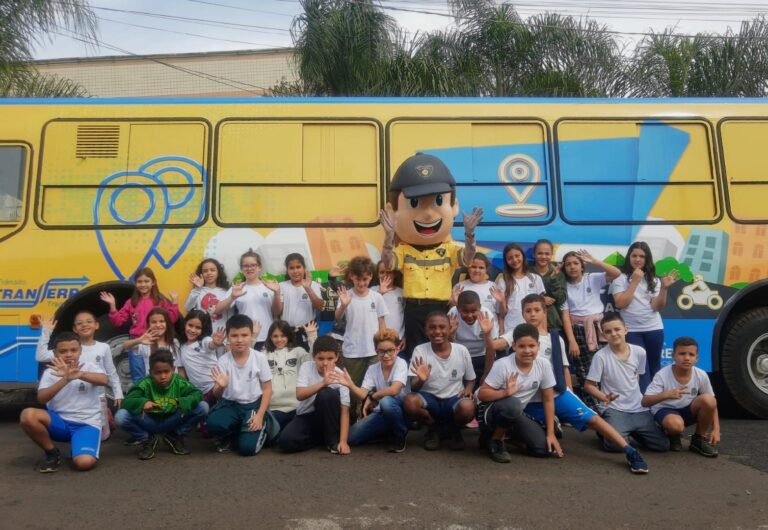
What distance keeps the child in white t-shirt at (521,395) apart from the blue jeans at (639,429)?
495 millimetres

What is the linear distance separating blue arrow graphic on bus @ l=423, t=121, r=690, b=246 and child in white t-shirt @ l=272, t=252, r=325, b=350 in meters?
1.47

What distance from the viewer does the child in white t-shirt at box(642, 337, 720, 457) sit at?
5.27 metres

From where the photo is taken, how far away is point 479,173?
6.66 m

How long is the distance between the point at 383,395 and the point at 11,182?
4.01 meters

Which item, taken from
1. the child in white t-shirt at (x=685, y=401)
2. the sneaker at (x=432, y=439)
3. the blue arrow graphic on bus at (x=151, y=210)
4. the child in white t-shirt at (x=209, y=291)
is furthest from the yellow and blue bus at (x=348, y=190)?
the sneaker at (x=432, y=439)

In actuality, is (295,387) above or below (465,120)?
below

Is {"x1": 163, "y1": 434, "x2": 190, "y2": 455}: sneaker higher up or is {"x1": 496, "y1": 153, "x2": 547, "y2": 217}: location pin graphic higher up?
{"x1": 496, "y1": 153, "x2": 547, "y2": 217}: location pin graphic

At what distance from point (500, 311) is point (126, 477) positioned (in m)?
3.24

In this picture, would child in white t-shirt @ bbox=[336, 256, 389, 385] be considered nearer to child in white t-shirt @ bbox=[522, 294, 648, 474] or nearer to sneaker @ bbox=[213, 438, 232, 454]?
sneaker @ bbox=[213, 438, 232, 454]

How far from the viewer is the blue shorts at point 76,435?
16.3ft

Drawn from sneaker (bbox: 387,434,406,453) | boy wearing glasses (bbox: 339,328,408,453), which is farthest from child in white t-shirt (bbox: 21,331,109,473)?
sneaker (bbox: 387,434,406,453)

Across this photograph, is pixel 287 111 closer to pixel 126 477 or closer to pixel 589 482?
pixel 126 477

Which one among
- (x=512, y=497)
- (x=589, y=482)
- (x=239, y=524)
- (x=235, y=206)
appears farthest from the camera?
(x=235, y=206)

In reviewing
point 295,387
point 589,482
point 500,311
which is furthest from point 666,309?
point 295,387
